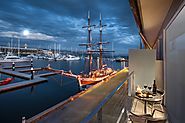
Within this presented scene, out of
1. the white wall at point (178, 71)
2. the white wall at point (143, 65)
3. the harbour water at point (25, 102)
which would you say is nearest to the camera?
the white wall at point (178, 71)

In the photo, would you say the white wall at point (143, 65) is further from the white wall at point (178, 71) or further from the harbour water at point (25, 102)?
the harbour water at point (25, 102)

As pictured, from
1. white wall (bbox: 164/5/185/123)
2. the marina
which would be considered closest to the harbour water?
the marina

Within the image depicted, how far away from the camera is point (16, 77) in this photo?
13516mm

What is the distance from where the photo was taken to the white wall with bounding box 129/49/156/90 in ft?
16.0

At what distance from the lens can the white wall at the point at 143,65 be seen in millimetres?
4891

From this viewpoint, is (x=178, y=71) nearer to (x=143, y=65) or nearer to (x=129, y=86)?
(x=129, y=86)

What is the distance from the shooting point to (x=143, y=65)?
4910 mm

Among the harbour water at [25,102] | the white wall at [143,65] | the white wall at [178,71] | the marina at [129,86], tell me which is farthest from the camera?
the harbour water at [25,102]

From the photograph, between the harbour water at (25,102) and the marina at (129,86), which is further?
the harbour water at (25,102)

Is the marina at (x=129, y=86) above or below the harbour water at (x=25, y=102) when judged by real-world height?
above

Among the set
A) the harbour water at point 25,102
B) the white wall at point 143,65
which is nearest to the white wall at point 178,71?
the white wall at point 143,65

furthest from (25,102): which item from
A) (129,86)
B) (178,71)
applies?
(178,71)

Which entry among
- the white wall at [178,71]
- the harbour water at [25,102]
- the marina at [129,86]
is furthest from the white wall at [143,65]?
the harbour water at [25,102]

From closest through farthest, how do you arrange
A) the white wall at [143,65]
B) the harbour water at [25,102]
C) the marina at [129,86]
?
the marina at [129,86] < the white wall at [143,65] < the harbour water at [25,102]
